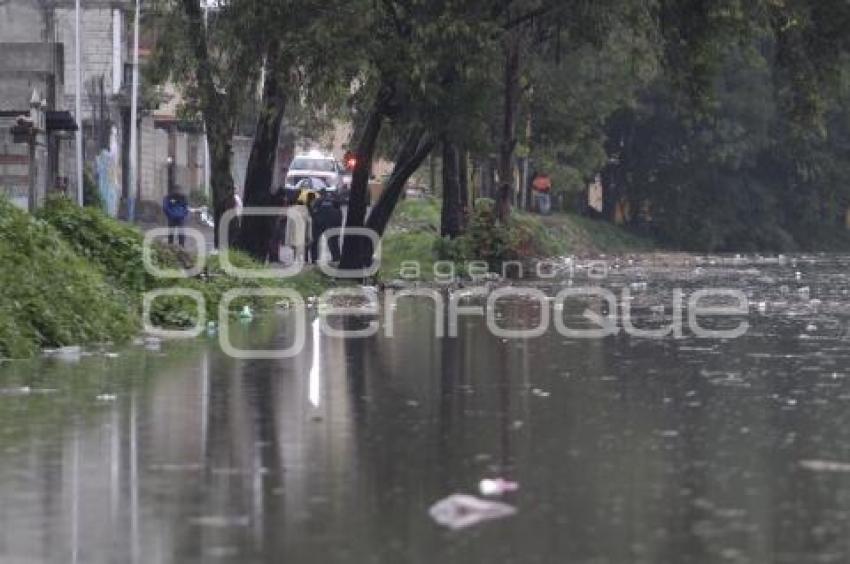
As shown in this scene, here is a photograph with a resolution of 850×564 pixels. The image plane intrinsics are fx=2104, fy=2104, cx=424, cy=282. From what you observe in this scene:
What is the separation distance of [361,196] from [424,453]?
27.9 metres

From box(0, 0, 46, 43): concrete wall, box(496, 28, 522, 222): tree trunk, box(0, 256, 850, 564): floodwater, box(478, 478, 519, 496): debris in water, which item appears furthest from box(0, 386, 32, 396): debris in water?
box(0, 0, 46, 43): concrete wall

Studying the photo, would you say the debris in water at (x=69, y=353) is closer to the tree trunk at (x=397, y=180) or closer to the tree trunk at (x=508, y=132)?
the tree trunk at (x=397, y=180)

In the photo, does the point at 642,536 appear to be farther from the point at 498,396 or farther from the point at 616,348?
the point at 616,348

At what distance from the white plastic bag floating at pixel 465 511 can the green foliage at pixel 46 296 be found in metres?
9.54

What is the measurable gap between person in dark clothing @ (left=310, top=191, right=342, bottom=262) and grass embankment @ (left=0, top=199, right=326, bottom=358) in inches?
510

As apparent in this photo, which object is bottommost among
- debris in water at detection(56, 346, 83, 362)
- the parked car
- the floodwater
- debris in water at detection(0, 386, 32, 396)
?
the floodwater

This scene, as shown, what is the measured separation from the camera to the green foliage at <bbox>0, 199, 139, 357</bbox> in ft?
65.3

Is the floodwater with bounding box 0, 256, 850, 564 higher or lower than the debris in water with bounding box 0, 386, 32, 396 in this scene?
lower

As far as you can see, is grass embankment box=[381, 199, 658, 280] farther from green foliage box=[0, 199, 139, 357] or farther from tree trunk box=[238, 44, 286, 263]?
green foliage box=[0, 199, 139, 357]

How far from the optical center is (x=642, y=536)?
9.44 meters

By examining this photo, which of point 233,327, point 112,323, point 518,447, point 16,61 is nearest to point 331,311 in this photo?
point 233,327

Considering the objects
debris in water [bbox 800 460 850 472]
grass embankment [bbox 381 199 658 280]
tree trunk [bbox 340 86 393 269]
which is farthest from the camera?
grass embankment [bbox 381 199 658 280]

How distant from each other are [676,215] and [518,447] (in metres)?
74.9

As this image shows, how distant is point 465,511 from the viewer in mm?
10102
